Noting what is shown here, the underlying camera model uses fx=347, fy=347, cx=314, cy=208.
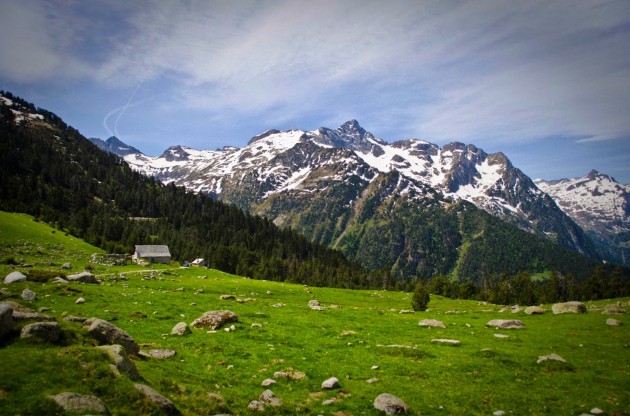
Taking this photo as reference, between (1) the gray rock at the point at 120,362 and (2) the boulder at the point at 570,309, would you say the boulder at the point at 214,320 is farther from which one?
(2) the boulder at the point at 570,309

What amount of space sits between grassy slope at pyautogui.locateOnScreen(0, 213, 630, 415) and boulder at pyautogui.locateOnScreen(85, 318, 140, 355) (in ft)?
2.04

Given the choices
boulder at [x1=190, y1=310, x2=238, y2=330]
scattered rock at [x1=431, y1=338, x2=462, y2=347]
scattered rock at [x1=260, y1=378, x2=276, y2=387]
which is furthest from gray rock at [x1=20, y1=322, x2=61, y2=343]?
scattered rock at [x1=431, y1=338, x2=462, y2=347]

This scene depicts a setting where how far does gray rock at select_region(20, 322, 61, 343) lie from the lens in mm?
14641

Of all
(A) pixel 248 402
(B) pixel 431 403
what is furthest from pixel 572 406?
(A) pixel 248 402

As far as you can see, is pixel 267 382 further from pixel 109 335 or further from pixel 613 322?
pixel 613 322

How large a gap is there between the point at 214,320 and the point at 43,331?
678 inches

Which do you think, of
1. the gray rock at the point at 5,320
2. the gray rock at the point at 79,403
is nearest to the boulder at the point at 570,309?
the gray rock at the point at 79,403

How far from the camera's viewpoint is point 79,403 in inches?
437

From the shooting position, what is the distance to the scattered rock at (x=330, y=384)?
1880 centimetres

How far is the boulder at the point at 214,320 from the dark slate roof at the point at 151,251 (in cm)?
10343

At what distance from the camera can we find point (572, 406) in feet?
54.7

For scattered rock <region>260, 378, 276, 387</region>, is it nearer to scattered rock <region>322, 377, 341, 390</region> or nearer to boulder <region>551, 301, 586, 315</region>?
scattered rock <region>322, 377, 341, 390</region>

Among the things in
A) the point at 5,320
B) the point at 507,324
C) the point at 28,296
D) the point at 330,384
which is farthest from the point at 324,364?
the point at 28,296

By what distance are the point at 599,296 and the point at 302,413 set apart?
14525cm
